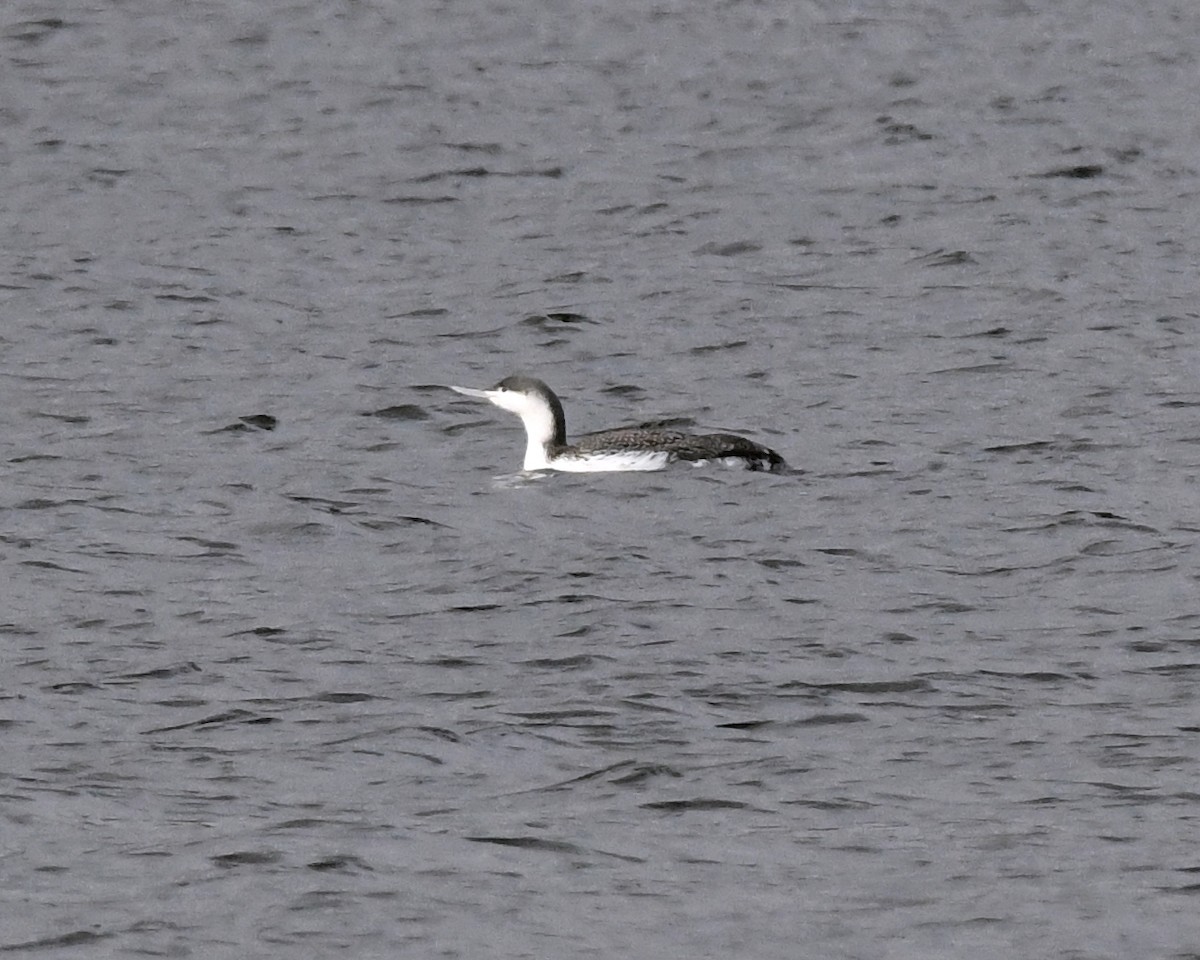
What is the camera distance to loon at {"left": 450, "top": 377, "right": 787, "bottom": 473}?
47.3 ft

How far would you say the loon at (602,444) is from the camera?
47.3 feet

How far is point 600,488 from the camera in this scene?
579 inches

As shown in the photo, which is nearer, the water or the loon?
the water

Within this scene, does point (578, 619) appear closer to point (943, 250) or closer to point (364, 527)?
point (364, 527)

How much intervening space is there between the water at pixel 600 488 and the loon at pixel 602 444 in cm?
14

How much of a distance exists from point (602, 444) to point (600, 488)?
0.24 m

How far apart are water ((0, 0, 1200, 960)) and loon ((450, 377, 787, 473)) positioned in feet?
0.47

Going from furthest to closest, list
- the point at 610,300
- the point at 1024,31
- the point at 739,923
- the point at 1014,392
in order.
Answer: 1. the point at 1024,31
2. the point at 610,300
3. the point at 1014,392
4. the point at 739,923

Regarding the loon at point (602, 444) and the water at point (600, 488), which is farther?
the loon at point (602, 444)

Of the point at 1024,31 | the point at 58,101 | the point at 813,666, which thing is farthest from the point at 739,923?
the point at 1024,31

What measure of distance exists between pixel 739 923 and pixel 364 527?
561 centimetres

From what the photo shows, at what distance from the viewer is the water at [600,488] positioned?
862cm

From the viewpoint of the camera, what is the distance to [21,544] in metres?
12.9

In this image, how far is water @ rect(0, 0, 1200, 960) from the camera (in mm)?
8625
